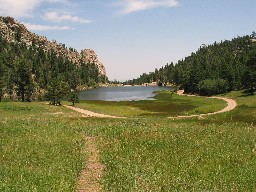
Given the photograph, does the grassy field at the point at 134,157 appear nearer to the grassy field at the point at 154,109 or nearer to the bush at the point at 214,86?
the grassy field at the point at 154,109

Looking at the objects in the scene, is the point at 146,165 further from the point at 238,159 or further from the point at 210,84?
the point at 210,84

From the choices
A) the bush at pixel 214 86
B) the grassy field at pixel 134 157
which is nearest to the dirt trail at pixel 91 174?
the grassy field at pixel 134 157

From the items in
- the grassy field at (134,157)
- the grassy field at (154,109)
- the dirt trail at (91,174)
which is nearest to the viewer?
the dirt trail at (91,174)

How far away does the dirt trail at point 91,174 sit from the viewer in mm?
22969

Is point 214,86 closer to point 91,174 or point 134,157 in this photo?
point 134,157

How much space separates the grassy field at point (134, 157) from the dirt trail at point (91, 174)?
508 mm

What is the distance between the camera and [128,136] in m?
39.4

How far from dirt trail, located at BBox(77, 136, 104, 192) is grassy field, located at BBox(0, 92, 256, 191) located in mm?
508

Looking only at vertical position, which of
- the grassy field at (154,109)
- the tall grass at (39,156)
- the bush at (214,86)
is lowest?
the grassy field at (154,109)

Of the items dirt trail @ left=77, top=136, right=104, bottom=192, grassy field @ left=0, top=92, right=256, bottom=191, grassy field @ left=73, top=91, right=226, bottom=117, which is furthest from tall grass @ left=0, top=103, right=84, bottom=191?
grassy field @ left=73, top=91, right=226, bottom=117

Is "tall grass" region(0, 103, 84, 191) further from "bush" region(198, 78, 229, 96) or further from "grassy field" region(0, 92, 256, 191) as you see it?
"bush" region(198, 78, 229, 96)

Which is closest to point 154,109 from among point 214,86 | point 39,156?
point 214,86

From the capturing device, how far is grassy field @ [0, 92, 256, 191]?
78.0ft

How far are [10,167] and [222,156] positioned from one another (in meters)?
18.4
